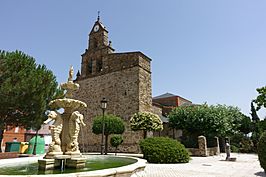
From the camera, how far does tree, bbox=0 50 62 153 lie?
42.9 ft

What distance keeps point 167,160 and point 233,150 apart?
64.5ft

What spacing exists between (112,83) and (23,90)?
11171 mm

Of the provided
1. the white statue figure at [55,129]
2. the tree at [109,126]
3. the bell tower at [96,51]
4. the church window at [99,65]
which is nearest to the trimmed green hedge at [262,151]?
the white statue figure at [55,129]

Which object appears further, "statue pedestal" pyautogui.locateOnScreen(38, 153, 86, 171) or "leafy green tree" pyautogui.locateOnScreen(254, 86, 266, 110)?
"leafy green tree" pyautogui.locateOnScreen(254, 86, 266, 110)

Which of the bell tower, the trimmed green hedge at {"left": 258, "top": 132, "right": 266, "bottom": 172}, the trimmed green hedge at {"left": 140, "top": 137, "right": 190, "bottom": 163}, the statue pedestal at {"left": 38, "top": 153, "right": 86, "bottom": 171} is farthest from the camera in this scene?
the bell tower

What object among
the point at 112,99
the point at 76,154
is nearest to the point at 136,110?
the point at 112,99

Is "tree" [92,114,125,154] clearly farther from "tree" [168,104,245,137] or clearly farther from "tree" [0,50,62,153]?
"tree" [168,104,245,137]

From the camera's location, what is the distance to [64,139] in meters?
6.06

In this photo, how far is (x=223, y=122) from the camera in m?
19.8

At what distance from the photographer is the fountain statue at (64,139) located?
5520 mm

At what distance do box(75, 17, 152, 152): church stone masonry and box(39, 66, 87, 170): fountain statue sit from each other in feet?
47.7

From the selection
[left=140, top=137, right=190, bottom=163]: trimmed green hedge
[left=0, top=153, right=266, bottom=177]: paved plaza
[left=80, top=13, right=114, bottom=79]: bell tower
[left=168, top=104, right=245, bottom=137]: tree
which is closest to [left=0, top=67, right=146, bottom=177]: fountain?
[left=0, top=153, right=266, bottom=177]: paved plaza

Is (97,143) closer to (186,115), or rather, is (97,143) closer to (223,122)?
(186,115)

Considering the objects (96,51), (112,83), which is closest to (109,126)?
(112,83)
